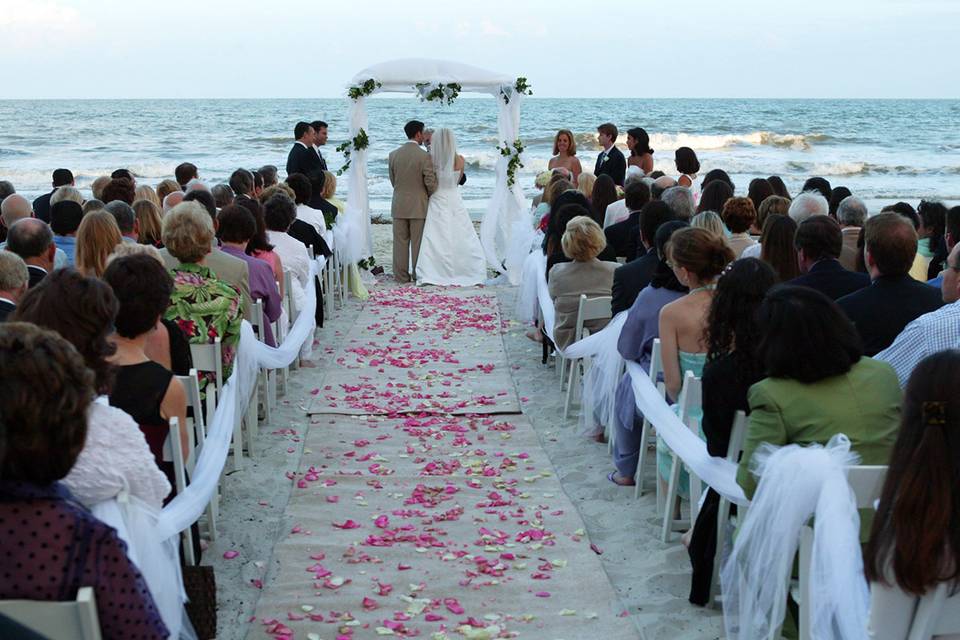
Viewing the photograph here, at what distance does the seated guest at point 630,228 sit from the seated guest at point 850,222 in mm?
1557

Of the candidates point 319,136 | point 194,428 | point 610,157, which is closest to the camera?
point 194,428

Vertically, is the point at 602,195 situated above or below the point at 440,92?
below

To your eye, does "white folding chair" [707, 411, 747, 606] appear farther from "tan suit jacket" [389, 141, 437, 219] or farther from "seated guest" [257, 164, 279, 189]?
"tan suit jacket" [389, 141, 437, 219]

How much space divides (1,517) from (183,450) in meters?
1.81

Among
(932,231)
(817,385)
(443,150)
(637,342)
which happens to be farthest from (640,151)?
(817,385)

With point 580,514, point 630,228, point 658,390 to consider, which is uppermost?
point 630,228

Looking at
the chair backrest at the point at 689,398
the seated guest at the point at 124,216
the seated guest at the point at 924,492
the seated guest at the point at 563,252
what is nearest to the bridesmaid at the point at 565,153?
the seated guest at the point at 563,252

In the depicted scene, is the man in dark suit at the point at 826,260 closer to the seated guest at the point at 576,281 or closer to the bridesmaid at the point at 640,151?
the seated guest at the point at 576,281

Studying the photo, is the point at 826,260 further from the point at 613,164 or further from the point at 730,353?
the point at 613,164

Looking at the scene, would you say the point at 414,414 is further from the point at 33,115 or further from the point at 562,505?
the point at 33,115

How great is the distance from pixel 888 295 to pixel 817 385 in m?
1.44

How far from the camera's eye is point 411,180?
1220 cm

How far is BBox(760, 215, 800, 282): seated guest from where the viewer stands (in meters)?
5.39

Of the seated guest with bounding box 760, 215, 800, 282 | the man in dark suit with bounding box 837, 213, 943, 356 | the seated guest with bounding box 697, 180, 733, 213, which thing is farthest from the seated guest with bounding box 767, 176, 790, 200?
the man in dark suit with bounding box 837, 213, 943, 356
